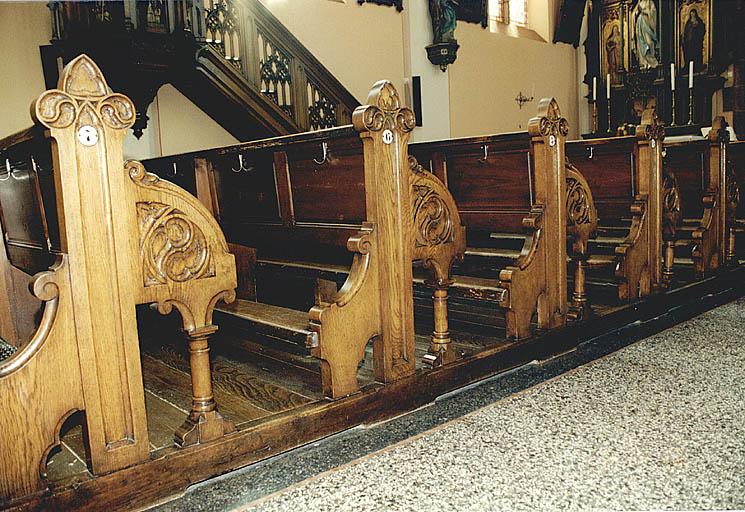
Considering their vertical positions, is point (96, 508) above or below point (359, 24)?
below

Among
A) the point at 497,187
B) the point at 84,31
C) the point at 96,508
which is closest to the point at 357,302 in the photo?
the point at 96,508

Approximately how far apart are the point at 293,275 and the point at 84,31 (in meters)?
3.46

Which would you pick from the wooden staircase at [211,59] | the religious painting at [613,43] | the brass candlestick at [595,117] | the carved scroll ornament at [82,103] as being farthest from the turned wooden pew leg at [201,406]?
the religious painting at [613,43]

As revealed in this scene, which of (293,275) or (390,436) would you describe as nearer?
(390,436)

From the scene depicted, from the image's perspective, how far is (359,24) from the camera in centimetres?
811

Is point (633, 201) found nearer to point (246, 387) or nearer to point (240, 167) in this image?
point (240, 167)

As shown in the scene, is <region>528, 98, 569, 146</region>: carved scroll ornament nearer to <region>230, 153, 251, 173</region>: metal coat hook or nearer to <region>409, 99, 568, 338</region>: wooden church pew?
<region>409, 99, 568, 338</region>: wooden church pew

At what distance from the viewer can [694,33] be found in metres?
9.80

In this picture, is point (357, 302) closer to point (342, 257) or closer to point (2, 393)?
point (342, 257)

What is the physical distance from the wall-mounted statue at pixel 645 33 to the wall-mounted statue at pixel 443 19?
3.38m

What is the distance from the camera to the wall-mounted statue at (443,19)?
8.43m

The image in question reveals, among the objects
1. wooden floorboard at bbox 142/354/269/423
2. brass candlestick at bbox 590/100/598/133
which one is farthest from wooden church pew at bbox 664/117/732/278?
brass candlestick at bbox 590/100/598/133

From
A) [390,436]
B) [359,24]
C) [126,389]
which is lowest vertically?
[390,436]

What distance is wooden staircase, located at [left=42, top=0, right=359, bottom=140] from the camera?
5.44 metres
